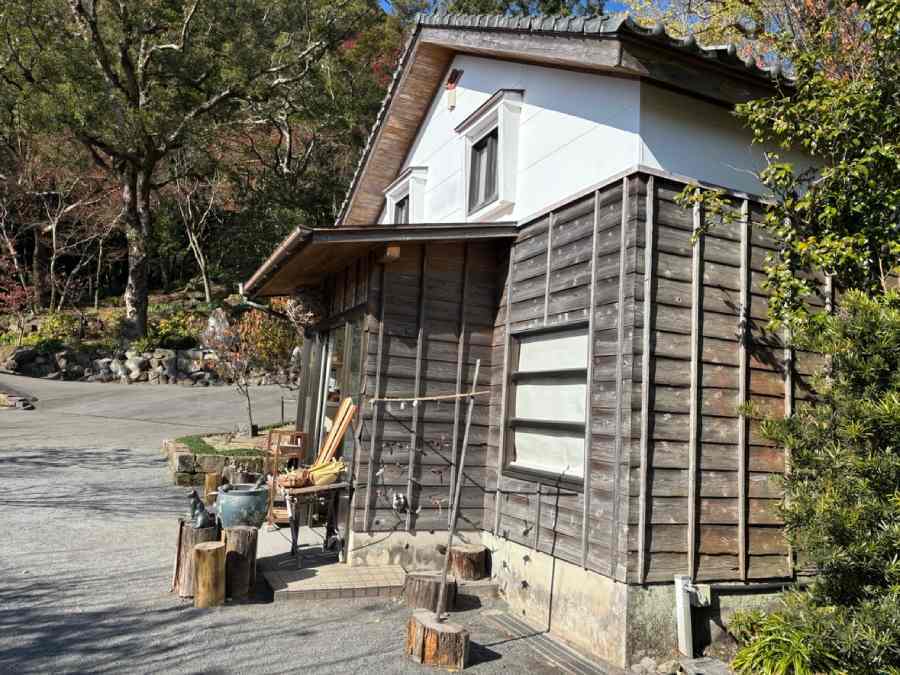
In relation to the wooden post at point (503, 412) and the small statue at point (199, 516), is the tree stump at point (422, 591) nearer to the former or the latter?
the wooden post at point (503, 412)

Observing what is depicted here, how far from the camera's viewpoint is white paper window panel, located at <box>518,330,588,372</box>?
19.3 ft

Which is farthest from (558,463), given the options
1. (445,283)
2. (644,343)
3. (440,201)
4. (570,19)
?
(440,201)

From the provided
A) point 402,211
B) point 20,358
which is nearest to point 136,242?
point 20,358

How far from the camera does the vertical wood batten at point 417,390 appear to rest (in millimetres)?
6715

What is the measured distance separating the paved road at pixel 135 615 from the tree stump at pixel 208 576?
12 cm

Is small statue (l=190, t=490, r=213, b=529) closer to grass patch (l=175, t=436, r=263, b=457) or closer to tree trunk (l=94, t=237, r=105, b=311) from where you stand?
A: grass patch (l=175, t=436, r=263, b=457)

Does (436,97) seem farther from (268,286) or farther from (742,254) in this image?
(742,254)

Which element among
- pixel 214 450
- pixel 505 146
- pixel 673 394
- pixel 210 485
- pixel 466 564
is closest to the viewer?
pixel 673 394

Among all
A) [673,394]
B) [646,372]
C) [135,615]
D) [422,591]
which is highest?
[646,372]

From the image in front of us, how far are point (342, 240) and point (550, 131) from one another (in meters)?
2.37

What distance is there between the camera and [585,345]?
582 centimetres

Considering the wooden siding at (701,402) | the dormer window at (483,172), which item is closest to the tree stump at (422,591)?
the wooden siding at (701,402)

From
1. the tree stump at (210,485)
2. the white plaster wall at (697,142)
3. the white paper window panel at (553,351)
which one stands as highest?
the white plaster wall at (697,142)

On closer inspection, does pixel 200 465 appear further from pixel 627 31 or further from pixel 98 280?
pixel 98 280
